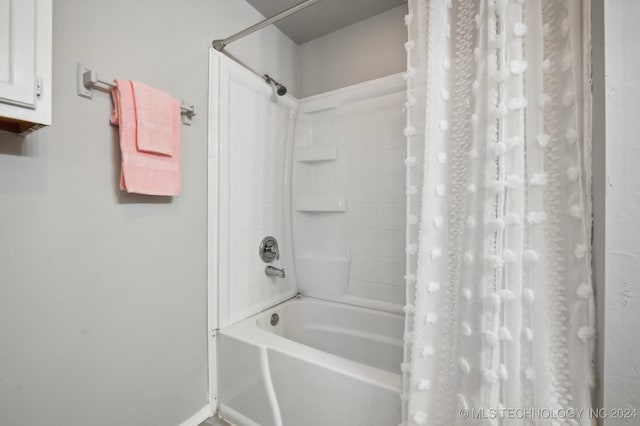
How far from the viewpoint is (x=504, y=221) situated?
0.76 m

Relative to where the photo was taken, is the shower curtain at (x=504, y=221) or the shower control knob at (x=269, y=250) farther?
the shower control knob at (x=269, y=250)

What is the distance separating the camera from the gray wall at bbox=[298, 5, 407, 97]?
1761 mm

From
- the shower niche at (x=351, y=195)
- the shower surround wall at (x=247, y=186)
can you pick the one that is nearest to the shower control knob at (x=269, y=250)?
the shower surround wall at (x=247, y=186)

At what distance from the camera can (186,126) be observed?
1.33 metres

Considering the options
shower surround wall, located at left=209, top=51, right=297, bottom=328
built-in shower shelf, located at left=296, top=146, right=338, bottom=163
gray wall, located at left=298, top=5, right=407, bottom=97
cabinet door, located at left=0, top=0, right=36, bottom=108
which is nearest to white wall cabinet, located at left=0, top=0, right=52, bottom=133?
cabinet door, located at left=0, top=0, right=36, bottom=108

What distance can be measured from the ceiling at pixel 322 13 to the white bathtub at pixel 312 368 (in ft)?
6.49

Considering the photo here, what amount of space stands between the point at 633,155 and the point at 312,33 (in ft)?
6.64

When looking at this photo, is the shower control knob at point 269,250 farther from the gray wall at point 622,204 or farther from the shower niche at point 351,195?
the gray wall at point 622,204

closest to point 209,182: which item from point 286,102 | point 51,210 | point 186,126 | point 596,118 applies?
point 186,126

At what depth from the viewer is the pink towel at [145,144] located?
1.04 meters

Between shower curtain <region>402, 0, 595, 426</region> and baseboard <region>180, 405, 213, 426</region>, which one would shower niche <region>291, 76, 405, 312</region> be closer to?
shower curtain <region>402, 0, 595, 426</region>

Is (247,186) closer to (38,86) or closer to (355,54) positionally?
(38,86)

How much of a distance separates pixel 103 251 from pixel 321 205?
1.22 meters

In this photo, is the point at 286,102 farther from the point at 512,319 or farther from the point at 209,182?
the point at 512,319
